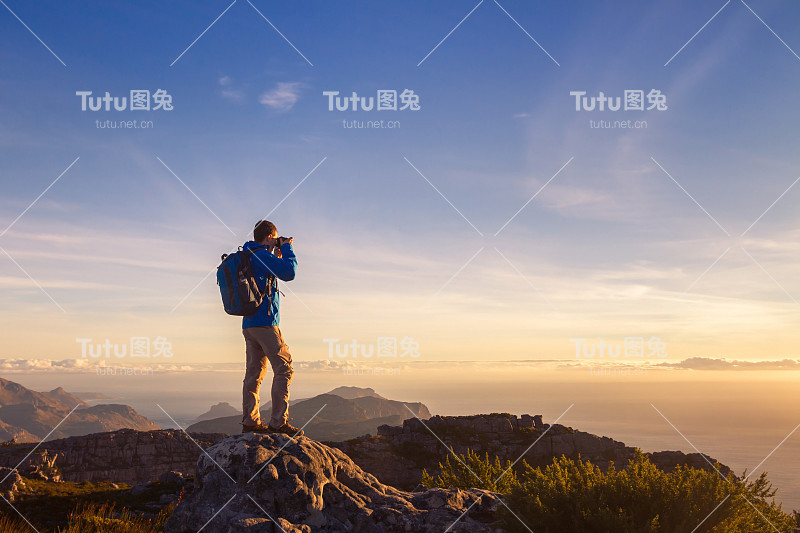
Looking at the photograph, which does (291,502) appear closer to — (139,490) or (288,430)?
(288,430)

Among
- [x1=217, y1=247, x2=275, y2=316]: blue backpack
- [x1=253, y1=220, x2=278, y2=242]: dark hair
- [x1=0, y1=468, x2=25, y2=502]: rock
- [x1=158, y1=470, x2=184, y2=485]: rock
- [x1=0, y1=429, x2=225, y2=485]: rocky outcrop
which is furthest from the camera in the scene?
[x1=0, y1=429, x2=225, y2=485]: rocky outcrop

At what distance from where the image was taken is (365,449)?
201 feet

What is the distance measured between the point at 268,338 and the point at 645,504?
641 centimetres

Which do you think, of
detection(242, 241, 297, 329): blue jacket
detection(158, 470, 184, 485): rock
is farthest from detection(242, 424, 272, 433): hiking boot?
detection(158, 470, 184, 485): rock

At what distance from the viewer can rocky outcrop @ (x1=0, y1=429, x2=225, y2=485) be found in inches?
2721

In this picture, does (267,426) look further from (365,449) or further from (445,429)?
(445,429)

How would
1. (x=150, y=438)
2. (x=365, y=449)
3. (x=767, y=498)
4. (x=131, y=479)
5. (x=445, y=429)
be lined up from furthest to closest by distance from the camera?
(x=150, y=438)
(x=131, y=479)
(x=445, y=429)
(x=365, y=449)
(x=767, y=498)

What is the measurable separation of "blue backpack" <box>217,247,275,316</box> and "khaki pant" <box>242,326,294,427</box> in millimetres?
437

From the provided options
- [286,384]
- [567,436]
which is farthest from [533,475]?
[567,436]

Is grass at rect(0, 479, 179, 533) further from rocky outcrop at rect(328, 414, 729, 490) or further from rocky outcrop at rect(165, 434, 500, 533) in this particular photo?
rocky outcrop at rect(328, 414, 729, 490)

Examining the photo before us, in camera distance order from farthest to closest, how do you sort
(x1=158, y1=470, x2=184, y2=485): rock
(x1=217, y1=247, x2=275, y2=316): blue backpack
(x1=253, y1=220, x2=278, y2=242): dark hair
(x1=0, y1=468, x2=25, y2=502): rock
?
(x1=158, y1=470, x2=184, y2=485): rock → (x1=0, y1=468, x2=25, y2=502): rock → (x1=253, y1=220, x2=278, y2=242): dark hair → (x1=217, y1=247, x2=275, y2=316): blue backpack

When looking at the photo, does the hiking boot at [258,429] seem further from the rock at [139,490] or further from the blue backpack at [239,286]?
the rock at [139,490]

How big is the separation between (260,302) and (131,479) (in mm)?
74277

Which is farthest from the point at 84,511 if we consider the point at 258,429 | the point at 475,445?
the point at 475,445
